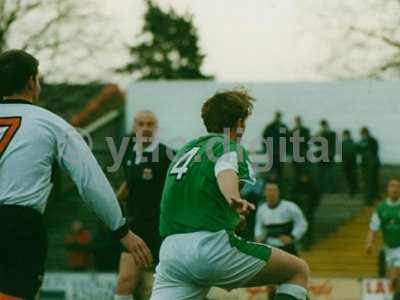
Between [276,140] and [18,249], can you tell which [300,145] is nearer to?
[276,140]

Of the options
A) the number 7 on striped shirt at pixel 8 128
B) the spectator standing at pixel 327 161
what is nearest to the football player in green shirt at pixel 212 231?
the number 7 on striped shirt at pixel 8 128

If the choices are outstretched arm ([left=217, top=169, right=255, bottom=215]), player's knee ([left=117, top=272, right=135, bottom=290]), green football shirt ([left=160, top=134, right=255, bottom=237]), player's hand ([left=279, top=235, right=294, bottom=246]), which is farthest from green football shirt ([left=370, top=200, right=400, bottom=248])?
outstretched arm ([left=217, top=169, right=255, bottom=215])

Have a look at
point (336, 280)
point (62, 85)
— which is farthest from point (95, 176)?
point (62, 85)

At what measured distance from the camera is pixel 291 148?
23.8 m

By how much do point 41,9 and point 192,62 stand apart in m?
40.5

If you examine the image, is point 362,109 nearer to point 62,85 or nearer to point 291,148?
point 291,148

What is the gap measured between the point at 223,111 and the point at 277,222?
30.9ft

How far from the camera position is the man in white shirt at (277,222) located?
15.7 m

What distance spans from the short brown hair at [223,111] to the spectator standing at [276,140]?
1618cm

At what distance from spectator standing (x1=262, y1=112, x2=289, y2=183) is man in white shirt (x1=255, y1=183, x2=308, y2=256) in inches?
266

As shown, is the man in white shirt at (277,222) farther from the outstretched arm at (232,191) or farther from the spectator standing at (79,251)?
the outstretched arm at (232,191)

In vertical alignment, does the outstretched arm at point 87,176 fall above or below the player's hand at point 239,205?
above

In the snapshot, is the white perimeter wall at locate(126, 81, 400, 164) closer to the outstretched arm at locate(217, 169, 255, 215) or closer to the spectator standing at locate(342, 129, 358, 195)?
the spectator standing at locate(342, 129, 358, 195)

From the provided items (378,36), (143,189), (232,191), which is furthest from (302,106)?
(232,191)
